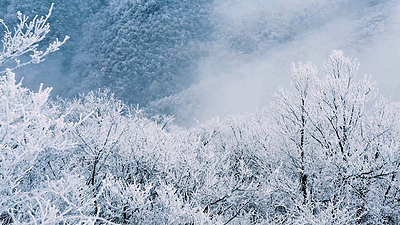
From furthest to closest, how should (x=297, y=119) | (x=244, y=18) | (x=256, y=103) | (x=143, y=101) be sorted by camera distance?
1. (x=244, y=18)
2. (x=143, y=101)
3. (x=256, y=103)
4. (x=297, y=119)

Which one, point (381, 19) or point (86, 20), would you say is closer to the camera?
point (381, 19)

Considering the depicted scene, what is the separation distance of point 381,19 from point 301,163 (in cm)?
7778

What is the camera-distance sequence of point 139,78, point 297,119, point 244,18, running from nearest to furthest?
point 297,119
point 139,78
point 244,18

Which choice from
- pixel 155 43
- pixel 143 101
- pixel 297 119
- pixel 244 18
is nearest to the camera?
pixel 297 119

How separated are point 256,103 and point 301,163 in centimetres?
5084

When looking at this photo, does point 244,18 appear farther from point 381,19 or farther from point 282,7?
point 381,19

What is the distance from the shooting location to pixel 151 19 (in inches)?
3322

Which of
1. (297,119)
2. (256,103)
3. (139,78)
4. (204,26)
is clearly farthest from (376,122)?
(204,26)

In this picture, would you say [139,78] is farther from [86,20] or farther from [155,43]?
[86,20]

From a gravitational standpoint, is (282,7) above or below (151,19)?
above

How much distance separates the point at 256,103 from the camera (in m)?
58.0

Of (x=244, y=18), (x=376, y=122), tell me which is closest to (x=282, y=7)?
(x=244, y=18)

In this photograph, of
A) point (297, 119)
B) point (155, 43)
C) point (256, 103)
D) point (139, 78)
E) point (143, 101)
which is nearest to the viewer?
point (297, 119)

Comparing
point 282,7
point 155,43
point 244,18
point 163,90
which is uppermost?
point 282,7
